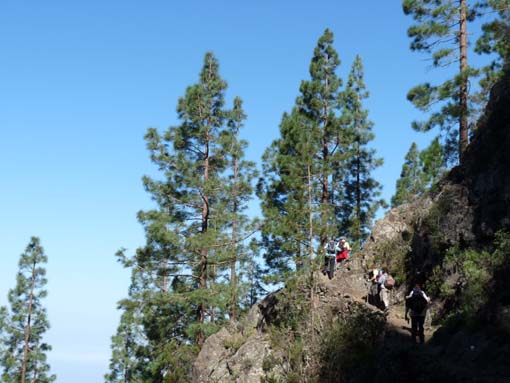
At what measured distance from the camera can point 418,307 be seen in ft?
44.9

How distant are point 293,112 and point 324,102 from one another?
6.37 feet

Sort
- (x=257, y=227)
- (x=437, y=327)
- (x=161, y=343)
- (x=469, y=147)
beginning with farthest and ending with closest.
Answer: (x=257, y=227)
(x=161, y=343)
(x=469, y=147)
(x=437, y=327)

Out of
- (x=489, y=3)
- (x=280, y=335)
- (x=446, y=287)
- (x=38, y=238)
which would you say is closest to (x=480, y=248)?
(x=446, y=287)

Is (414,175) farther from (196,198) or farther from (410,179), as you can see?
(196,198)

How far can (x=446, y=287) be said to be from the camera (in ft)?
53.1

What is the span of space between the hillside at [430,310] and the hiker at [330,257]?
49 centimetres

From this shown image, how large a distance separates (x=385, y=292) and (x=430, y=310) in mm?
1533

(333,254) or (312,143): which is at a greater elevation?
(312,143)

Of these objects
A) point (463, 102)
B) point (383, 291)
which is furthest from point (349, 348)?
point (463, 102)

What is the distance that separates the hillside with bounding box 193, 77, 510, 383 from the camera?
1260 cm

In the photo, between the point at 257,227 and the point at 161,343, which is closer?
the point at 161,343

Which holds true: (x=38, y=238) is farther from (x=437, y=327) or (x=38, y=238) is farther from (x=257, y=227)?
(x=437, y=327)

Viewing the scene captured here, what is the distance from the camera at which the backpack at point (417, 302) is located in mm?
13562

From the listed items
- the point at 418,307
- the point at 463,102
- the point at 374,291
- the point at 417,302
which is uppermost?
the point at 463,102
